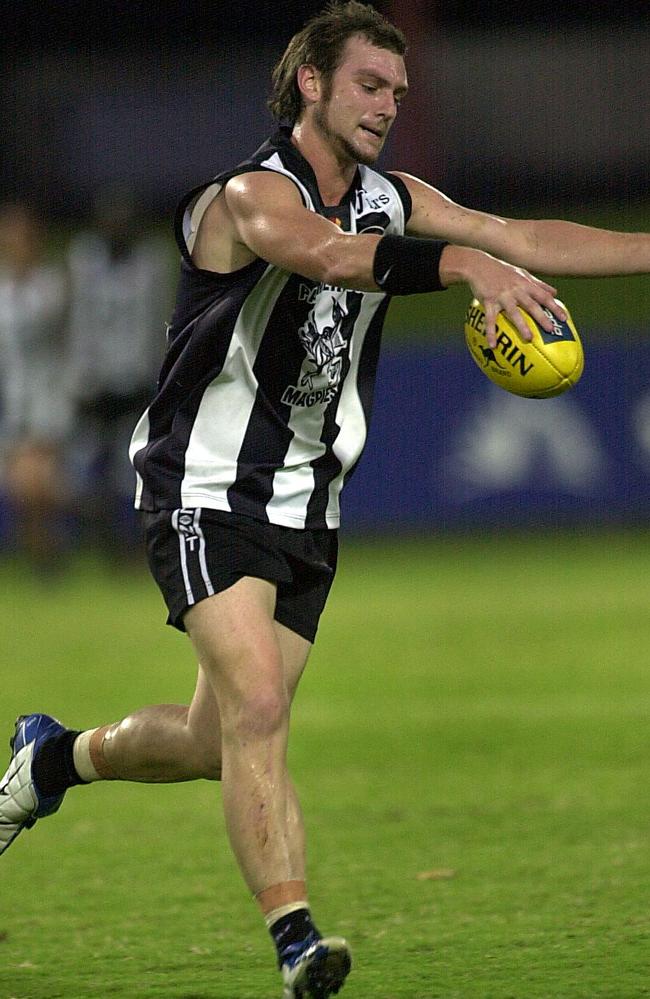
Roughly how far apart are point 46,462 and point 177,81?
7.72 m

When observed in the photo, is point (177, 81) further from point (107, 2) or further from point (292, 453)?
point (292, 453)

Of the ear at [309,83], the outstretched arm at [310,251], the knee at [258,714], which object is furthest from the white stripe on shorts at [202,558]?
the ear at [309,83]

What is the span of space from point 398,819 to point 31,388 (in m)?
8.85

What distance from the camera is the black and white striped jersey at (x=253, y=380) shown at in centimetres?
478

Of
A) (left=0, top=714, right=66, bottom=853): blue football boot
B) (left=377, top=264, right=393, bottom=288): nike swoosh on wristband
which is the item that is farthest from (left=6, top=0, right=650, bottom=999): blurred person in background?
(left=0, top=714, right=66, bottom=853): blue football boot

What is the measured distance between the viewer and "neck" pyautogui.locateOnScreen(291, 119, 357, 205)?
192 inches

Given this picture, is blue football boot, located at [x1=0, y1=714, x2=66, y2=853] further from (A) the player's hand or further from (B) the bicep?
(A) the player's hand

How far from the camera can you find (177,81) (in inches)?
822

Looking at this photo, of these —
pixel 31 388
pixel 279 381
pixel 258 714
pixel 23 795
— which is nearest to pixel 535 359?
pixel 279 381

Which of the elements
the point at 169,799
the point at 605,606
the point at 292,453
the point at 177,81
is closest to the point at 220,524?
the point at 292,453

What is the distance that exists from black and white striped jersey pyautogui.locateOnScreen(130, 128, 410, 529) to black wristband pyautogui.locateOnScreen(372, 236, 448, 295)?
48 centimetres

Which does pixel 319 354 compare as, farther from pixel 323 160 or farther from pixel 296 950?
pixel 296 950

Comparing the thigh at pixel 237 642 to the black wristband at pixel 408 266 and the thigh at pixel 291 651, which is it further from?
the black wristband at pixel 408 266

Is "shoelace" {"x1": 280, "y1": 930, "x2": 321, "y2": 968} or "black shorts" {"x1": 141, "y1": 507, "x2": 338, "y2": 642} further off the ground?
"black shorts" {"x1": 141, "y1": 507, "x2": 338, "y2": 642}
